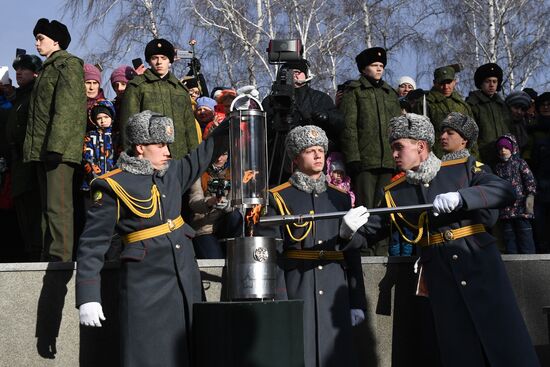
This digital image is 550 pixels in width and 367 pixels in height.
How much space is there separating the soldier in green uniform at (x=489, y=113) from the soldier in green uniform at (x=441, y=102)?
0.20 meters

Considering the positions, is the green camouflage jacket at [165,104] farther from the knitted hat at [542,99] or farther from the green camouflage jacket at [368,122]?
the knitted hat at [542,99]

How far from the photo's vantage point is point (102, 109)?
8.75 meters

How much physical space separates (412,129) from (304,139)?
718 mm

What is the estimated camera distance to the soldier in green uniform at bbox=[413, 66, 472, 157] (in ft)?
32.6

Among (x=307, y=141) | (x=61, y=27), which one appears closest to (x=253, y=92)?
(x=307, y=141)

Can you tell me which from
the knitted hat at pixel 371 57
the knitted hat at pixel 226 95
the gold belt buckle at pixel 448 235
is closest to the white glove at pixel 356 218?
the gold belt buckle at pixel 448 235

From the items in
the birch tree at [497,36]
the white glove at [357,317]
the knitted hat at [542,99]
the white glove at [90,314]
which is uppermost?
the birch tree at [497,36]

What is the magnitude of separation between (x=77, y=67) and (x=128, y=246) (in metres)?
2.96

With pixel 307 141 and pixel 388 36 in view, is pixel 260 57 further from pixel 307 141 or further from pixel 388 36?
pixel 307 141

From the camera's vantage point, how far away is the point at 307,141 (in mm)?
6445

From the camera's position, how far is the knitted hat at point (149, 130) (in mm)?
6039

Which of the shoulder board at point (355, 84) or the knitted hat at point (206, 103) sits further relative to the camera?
the knitted hat at point (206, 103)

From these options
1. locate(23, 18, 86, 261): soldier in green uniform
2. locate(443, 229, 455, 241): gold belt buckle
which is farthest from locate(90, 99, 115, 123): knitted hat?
locate(443, 229, 455, 241): gold belt buckle

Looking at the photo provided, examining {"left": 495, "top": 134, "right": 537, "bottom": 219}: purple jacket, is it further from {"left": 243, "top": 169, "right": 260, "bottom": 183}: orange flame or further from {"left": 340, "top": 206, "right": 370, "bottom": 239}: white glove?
{"left": 243, "top": 169, "right": 260, "bottom": 183}: orange flame
